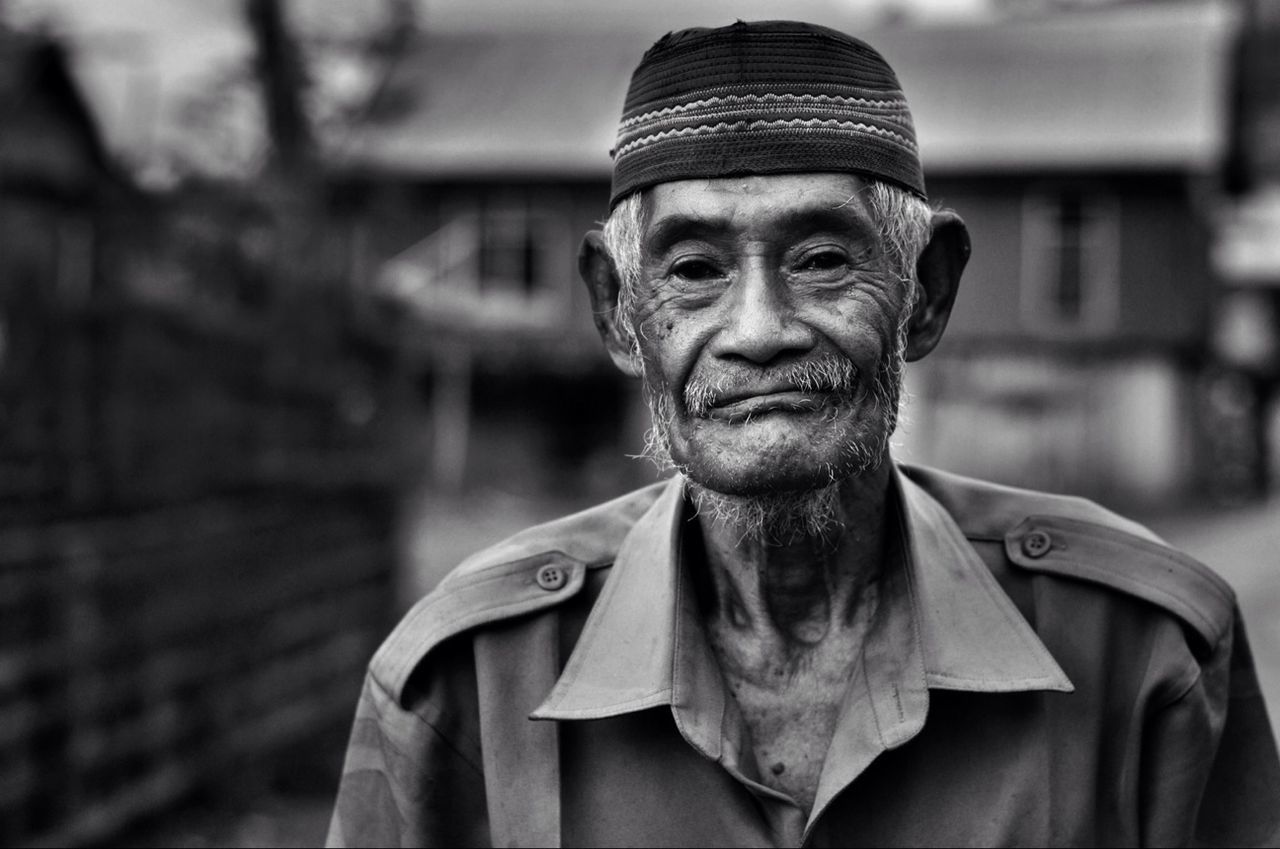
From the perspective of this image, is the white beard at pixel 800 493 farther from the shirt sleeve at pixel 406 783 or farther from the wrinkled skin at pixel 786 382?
the shirt sleeve at pixel 406 783

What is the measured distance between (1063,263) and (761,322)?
18578 millimetres

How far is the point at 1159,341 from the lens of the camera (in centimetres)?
1880

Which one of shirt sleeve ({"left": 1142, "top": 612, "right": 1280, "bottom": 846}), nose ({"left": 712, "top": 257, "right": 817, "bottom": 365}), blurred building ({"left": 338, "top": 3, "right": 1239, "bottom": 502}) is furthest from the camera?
blurred building ({"left": 338, "top": 3, "right": 1239, "bottom": 502})

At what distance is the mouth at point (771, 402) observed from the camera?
1817mm

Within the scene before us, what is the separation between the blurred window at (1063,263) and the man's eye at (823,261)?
1812 cm

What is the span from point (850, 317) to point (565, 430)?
19947 millimetres

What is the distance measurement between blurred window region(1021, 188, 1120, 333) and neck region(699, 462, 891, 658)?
17906 millimetres

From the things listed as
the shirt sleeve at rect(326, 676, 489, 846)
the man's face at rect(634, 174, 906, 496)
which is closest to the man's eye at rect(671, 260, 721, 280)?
the man's face at rect(634, 174, 906, 496)

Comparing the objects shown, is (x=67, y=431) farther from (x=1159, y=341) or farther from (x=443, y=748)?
(x=1159, y=341)

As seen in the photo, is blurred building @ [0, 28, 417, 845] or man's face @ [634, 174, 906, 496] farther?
blurred building @ [0, 28, 417, 845]

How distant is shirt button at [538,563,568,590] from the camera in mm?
2100

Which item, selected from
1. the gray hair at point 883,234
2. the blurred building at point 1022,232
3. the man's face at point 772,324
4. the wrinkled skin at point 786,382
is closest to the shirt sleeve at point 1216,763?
the wrinkled skin at point 786,382

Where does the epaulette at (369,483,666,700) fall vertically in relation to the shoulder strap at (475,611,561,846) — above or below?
above

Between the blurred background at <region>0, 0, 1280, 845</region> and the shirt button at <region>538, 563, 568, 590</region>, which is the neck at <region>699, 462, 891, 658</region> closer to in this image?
the shirt button at <region>538, 563, 568, 590</region>
